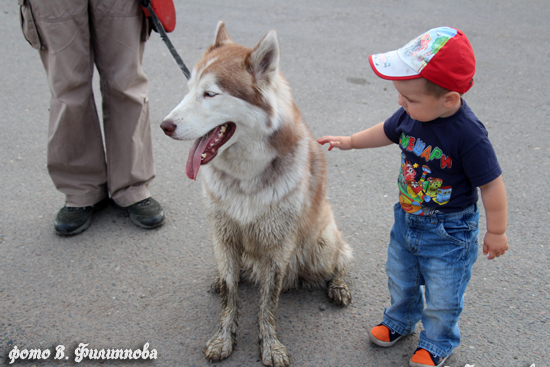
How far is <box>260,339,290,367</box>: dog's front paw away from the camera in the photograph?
7.94 ft

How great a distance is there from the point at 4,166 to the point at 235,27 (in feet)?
13.8

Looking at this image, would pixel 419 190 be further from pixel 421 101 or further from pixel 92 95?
pixel 92 95

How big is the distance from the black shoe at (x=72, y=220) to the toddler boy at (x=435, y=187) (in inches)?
78.3

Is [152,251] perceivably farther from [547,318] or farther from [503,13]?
[503,13]

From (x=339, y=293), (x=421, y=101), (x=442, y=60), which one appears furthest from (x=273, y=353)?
(x=442, y=60)

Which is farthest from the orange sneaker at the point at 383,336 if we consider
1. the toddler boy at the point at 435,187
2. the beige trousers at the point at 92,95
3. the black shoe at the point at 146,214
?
the beige trousers at the point at 92,95

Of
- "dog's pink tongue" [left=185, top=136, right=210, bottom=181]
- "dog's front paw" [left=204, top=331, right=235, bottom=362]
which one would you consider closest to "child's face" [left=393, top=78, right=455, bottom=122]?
"dog's pink tongue" [left=185, top=136, right=210, bottom=181]

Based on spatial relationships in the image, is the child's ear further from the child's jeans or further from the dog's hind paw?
the dog's hind paw

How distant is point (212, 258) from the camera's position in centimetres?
319

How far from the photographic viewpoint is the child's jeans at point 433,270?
2176mm

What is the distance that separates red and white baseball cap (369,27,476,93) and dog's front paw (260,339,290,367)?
1546 millimetres

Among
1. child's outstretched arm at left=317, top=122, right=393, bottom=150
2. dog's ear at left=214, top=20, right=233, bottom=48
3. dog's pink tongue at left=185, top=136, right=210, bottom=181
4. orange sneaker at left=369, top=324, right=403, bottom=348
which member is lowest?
orange sneaker at left=369, top=324, right=403, bottom=348

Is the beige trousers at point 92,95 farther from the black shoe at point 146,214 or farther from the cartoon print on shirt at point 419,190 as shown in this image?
the cartoon print on shirt at point 419,190

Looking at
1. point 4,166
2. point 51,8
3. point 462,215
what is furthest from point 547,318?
point 4,166
